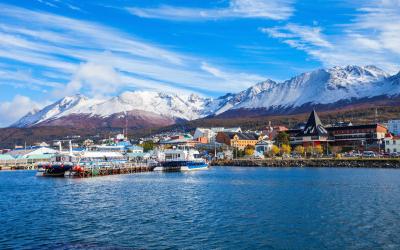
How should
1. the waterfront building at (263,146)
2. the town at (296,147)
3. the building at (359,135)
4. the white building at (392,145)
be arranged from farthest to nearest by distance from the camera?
the waterfront building at (263,146), the building at (359,135), the town at (296,147), the white building at (392,145)

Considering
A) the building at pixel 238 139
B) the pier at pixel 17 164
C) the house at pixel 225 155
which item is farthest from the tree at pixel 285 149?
the pier at pixel 17 164

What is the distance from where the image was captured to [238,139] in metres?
127

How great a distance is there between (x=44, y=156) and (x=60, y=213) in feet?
281

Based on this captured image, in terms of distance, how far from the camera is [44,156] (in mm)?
106312

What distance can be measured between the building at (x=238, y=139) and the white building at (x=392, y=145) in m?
42.0

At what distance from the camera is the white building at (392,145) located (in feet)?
285

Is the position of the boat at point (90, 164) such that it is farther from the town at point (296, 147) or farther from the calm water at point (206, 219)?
the calm water at point (206, 219)

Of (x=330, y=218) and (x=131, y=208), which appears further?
(x=131, y=208)

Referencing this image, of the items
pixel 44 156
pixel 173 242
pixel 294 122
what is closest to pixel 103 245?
pixel 173 242

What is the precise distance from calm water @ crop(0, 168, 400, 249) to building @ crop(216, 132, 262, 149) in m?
90.0

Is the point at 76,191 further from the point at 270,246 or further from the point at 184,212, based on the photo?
the point at 270,246

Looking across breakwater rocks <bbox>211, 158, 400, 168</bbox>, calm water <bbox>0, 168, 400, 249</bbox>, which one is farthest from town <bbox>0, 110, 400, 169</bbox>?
calm water <bbox>0, 168, 400, 249</bbox>

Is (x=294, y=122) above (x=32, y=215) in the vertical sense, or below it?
above

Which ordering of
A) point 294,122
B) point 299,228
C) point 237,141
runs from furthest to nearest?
point 294,122 → point 237,141 → point 299,228
